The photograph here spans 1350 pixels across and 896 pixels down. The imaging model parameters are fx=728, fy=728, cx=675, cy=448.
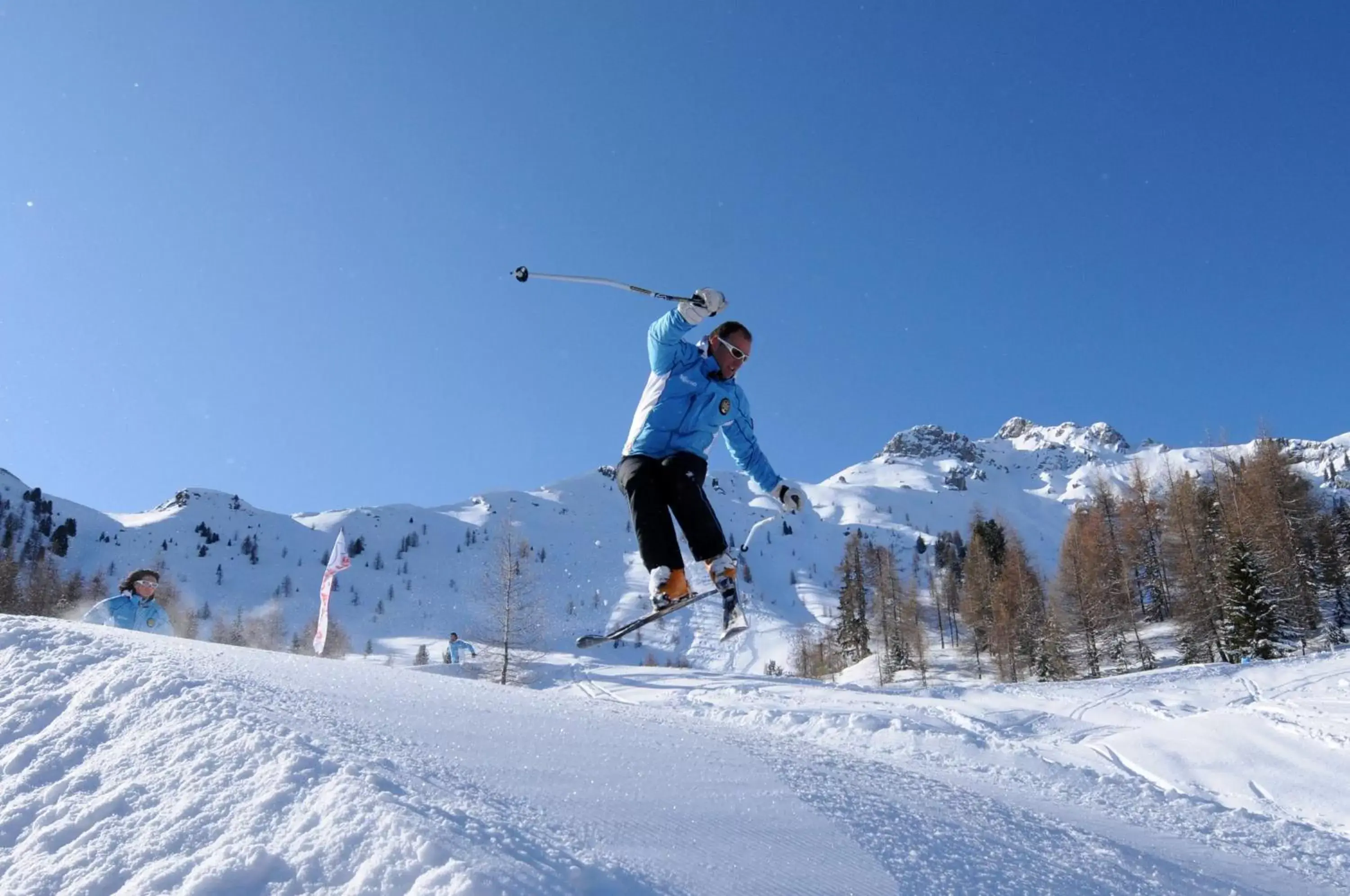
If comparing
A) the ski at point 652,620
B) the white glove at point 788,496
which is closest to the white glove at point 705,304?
the white glove at point 788,496

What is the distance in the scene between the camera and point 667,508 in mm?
5391

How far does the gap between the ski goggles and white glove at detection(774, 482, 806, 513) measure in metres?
1.24

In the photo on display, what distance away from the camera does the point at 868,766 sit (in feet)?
14.6

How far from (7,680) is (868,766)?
521 centimetres

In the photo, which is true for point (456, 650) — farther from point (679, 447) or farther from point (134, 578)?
point (679, 447)

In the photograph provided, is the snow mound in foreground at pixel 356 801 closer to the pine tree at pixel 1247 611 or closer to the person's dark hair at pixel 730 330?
the person's dark hair at pixel 730 330

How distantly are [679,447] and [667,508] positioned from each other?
1.53 ft

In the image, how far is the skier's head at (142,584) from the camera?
9.34 m

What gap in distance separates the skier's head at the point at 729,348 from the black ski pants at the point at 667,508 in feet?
2.42

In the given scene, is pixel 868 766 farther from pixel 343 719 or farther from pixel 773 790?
pixel 343 719

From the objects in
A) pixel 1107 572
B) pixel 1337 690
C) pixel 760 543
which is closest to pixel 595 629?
pixel 760 543

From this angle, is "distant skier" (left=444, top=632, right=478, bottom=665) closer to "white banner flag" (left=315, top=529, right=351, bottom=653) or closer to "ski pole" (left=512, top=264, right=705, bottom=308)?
"white banner flag" (left=315, top=529, right=351, bottom=653)

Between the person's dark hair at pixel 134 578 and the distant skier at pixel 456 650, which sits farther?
the distant skier at pixel 456 650

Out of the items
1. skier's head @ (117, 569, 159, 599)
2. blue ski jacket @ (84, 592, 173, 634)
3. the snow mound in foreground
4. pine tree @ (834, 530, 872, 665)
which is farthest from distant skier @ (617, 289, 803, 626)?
pine tree @ (834, 530, 872, 665)
